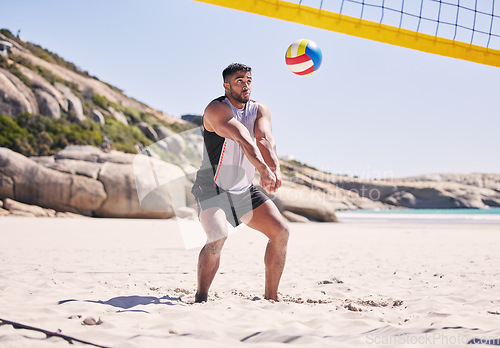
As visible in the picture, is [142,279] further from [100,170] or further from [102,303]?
[100,170]

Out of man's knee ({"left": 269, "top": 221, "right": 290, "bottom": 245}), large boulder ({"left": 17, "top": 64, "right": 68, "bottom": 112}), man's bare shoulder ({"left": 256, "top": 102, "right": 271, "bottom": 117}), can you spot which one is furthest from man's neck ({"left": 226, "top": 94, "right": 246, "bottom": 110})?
large boulder ({"left": 17, "top": 64, "right": 68, "bottom": 112})

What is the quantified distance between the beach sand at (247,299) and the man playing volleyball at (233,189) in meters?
0.27

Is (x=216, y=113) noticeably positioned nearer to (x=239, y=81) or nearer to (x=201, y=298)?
(x=239, y=81)

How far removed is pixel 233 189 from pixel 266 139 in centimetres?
41

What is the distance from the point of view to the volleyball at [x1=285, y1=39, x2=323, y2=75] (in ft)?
11.9

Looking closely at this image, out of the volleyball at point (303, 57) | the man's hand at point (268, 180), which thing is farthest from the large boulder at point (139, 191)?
the man's hand at point (268, 180)

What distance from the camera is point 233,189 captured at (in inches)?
110

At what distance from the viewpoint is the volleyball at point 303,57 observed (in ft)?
11.9

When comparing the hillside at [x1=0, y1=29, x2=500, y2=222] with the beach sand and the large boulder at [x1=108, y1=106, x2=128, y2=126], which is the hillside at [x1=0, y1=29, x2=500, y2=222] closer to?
the large boulder at [x1=108, y1=106, x2=128, y2=126]

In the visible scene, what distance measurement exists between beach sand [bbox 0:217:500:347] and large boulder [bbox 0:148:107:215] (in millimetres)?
7090

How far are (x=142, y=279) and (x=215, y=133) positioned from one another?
1.75 metres

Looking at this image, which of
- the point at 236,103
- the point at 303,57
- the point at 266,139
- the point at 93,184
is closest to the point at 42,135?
the point at 93,184

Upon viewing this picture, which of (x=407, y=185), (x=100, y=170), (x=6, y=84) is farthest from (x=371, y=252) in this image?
(x=407, y=185)

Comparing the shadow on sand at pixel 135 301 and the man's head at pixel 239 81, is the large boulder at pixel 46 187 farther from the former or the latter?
the man's head at pixel 239 81
